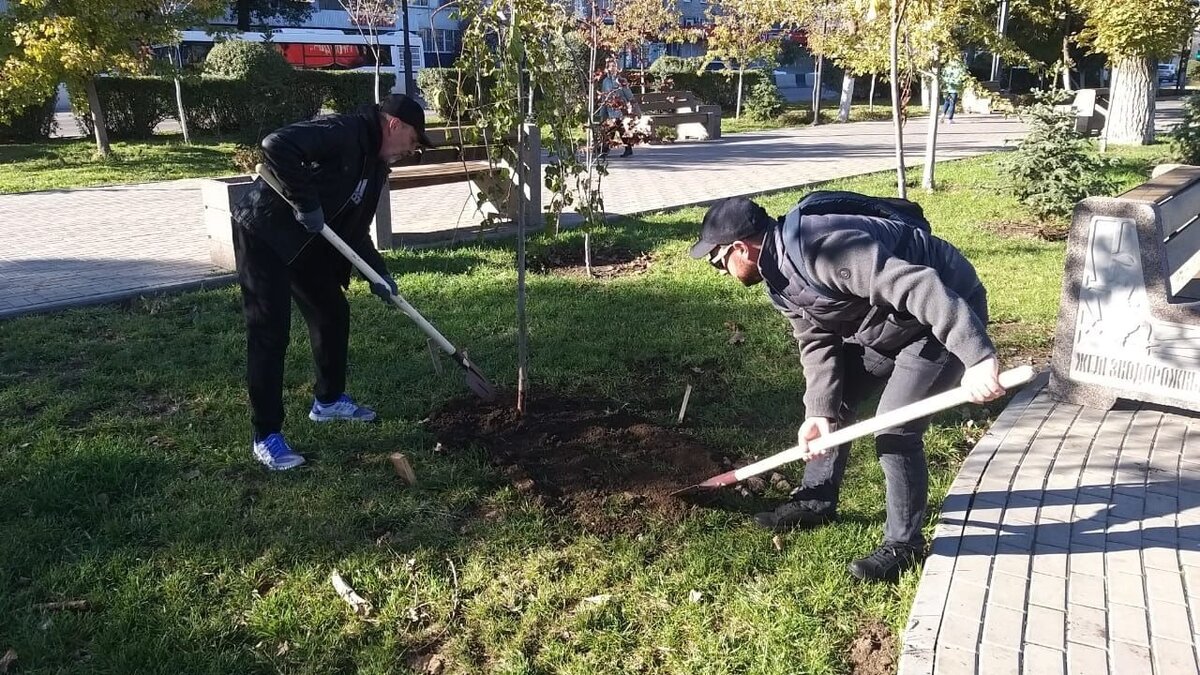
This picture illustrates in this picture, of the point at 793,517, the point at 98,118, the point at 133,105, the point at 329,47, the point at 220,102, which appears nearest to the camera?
the point at 793,517

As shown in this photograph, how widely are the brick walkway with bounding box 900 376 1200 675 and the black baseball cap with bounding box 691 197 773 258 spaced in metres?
1.29

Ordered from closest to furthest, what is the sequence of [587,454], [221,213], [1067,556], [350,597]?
[350,597] < [1067,556] < [587,454] < [221,213]

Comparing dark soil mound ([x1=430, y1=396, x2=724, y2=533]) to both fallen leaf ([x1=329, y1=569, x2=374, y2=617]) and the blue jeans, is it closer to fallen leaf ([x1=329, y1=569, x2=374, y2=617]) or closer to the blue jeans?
fallen leaf ([x1=329, y1=569, x2=374, y2=617])

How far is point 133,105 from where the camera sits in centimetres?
1773

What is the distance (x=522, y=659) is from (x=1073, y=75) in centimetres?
3725

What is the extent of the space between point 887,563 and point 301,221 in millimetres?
2571

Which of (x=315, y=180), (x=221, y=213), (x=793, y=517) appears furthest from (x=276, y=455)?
(x=221, y=213)

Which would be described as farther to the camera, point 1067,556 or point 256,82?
point 256,82

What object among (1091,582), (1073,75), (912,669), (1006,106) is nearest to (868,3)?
(1006,106)

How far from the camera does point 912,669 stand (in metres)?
2.44

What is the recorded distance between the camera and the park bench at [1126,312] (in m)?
3.94

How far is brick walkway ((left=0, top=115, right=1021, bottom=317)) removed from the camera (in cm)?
668

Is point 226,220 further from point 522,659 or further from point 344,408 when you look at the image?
point 522,659

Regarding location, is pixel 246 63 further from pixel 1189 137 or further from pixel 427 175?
pixel 1189 137
